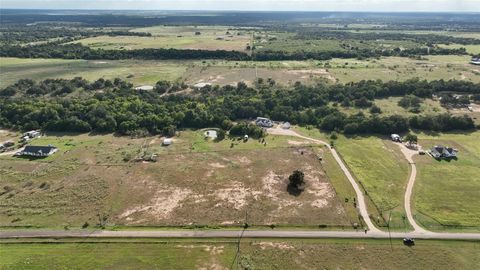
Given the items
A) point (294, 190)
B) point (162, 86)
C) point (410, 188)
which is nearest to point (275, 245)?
point (294, 190)

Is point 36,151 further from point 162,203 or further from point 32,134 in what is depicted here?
point 162,203

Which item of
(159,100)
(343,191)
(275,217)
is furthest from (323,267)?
(159,100)

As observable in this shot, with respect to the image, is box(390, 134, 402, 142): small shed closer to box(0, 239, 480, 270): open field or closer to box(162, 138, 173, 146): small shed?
box(0, 239, 480, 270): open field

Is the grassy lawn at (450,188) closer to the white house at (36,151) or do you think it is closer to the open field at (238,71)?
the open field at (238,71)

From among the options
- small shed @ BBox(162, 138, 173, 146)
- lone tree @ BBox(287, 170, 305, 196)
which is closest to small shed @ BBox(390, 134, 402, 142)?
lone tree @ BBox(287, 170, 305, 196)

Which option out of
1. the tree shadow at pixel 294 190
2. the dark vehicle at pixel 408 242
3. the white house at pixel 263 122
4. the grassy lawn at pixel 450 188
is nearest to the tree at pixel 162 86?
the white house at pixel 263 122

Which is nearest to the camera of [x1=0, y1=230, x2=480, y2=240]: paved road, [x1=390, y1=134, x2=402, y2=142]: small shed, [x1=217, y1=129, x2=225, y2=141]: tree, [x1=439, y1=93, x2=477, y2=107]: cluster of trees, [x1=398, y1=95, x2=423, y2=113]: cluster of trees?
[x1=0, y1=230, x2=480, y2=240]: paved road
